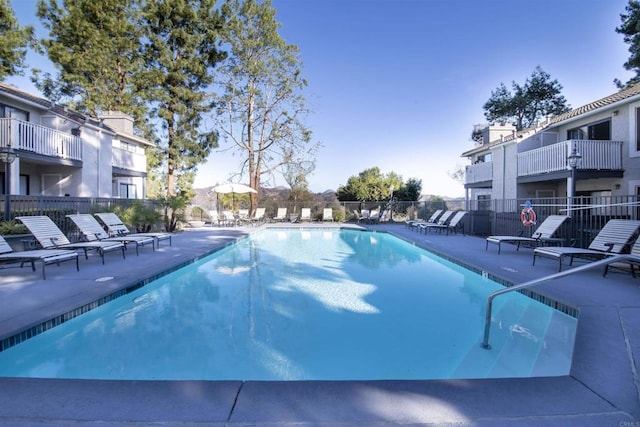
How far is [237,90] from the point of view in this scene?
22.2 metres

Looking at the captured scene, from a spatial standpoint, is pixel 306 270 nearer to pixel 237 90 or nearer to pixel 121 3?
pixel 237 90

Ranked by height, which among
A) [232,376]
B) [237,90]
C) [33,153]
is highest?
[237,90]

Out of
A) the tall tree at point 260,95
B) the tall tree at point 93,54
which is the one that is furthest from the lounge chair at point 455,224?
the tall tree at point 93,54

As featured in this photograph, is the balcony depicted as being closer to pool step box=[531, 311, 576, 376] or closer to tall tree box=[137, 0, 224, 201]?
pool step box=[531, 311, 576, 376]

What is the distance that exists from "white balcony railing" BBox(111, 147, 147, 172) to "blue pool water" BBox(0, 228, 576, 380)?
13.0 m

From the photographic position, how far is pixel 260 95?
2217cm

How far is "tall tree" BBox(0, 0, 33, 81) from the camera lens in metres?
19.0

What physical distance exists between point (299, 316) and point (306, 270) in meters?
2.99

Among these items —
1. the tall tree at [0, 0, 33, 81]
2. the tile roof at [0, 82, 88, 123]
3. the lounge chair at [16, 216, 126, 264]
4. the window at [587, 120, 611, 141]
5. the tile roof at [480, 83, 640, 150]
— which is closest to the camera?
the lounge chair at [16, 216, 126, 264]

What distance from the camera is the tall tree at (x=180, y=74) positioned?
70.2ft

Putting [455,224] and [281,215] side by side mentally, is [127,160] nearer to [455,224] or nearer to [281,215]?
[281,215]

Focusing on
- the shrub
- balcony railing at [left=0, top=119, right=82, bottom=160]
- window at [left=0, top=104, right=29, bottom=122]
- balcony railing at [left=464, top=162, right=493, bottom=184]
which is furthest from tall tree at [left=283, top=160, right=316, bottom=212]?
the shrub

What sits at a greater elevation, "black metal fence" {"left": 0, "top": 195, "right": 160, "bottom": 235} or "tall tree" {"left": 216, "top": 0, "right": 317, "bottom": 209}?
"tall tree" {"left": 216, "top": 0, "right": 317, "bottom": 209}

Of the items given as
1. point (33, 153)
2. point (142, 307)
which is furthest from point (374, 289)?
point (33, 153)
